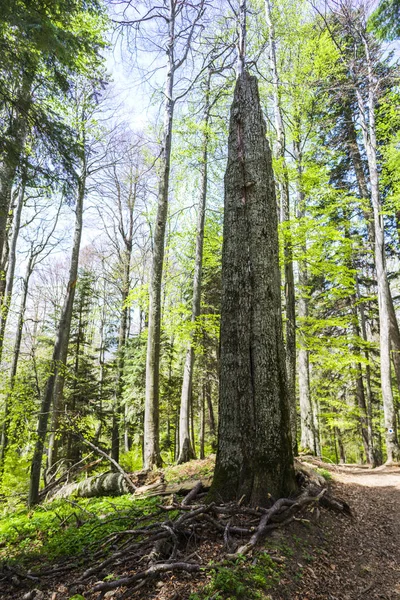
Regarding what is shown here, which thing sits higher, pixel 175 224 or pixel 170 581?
pixel 175 224

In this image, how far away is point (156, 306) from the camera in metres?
8.62

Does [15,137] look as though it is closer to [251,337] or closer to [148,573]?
[251,337]

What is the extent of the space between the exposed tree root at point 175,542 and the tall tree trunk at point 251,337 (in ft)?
0.83

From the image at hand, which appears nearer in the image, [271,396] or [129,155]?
[271,396]

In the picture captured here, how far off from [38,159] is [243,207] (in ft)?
11.8

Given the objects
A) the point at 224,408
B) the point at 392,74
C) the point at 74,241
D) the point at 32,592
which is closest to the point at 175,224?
the point at 74,241

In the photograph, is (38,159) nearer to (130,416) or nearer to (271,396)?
(271,396)

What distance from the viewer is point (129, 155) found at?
41.3 ft

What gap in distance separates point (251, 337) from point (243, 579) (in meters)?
2.28

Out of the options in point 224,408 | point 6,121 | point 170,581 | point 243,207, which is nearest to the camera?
point 170,581

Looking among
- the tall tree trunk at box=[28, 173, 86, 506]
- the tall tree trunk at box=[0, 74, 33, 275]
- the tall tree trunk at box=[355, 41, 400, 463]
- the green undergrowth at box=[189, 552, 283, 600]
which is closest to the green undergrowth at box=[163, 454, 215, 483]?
the tall tree trunk at box=[28, 173, 86, 506]

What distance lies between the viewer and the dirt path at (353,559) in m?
2.84

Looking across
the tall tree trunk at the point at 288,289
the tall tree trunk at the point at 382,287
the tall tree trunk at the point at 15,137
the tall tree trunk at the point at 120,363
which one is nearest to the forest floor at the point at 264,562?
the tall tree trunk at the point at 288,289

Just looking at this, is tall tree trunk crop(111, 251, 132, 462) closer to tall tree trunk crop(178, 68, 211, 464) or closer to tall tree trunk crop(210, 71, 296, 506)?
tall tree trunk crop(178, 68, 211, 464)
